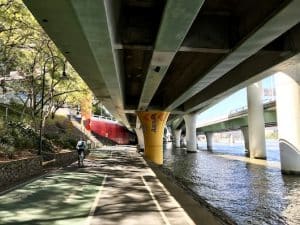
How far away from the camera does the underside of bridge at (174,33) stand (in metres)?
8.04

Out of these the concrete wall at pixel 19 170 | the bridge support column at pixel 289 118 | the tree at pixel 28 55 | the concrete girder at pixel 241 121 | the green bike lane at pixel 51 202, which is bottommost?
the green bike lane at pixel 51 202

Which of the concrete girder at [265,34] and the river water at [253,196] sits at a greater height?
the concrete girder at [265,34]

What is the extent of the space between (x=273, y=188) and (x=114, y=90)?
941 centimetres

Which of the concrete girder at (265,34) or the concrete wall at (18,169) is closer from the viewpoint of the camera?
the concrete girder at (265,34)

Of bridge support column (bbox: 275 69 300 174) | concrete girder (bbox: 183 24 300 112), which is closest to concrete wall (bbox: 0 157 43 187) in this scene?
concrete girder (bbox: 183 24 300 112)

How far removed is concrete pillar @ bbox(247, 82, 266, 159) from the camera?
43594mm

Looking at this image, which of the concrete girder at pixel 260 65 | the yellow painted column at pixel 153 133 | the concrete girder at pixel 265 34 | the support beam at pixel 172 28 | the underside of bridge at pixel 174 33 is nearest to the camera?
the support beam at pixel 172 28

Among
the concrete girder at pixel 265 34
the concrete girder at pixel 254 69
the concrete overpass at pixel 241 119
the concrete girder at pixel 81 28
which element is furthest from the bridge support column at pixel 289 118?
the concrete overpass at pixel 241 119

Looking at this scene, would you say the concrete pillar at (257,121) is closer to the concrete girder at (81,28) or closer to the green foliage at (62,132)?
the green foliage at (62,132)

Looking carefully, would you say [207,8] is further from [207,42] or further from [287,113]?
[287,113]

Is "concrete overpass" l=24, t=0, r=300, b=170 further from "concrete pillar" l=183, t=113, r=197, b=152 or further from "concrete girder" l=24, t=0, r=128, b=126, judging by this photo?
"concrete pillar" l=183, t=113, r=197, b=152

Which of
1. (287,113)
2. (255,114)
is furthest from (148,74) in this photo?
(255,114)

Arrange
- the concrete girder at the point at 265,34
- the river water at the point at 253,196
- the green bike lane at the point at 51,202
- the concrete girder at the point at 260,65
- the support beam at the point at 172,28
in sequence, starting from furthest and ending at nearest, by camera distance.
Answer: the river water at the point at 253,196 < the concrete girder at the point at 260,65 < the green bike lane at the point at 51,202 < the concrete girder at the point at 265,34 < the support beam at the point at 172,28

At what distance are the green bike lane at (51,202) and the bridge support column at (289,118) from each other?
13436 mm
